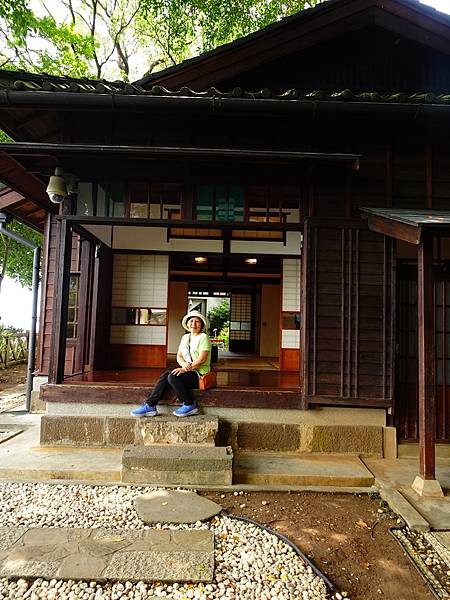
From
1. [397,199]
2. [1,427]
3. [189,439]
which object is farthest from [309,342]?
[1,427]

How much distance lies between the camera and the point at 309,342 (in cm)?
418

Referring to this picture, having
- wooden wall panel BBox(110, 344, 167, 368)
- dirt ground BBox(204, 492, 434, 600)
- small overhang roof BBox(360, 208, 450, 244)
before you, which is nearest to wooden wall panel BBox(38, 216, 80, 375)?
wooden wall panel BBox(110, 344, 167, 368)

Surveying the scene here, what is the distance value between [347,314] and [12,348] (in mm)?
10978

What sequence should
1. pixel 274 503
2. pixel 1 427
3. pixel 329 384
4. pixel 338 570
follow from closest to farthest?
pixel 338 570 < pixel 274 503 < pixel 329 384 < pixel 1 427

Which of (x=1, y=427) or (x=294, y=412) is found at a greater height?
(x=294, y=412)

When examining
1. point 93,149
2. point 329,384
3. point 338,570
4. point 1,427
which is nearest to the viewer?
point 338,570

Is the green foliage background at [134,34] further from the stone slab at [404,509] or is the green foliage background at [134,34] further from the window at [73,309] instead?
the stone slab at [404,509]

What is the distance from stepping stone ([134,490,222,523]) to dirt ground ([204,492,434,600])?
17 centimetres

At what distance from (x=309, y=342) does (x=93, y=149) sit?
3.15 metres

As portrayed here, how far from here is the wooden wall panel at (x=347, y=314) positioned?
4133 mm

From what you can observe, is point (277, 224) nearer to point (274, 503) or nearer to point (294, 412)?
point (294, 412)

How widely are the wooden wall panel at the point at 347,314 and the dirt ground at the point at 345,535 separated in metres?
1.15

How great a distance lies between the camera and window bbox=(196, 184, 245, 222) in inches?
176

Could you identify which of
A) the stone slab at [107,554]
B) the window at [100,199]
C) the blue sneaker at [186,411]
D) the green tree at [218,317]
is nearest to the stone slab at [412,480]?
the stone slab at [107,554]
